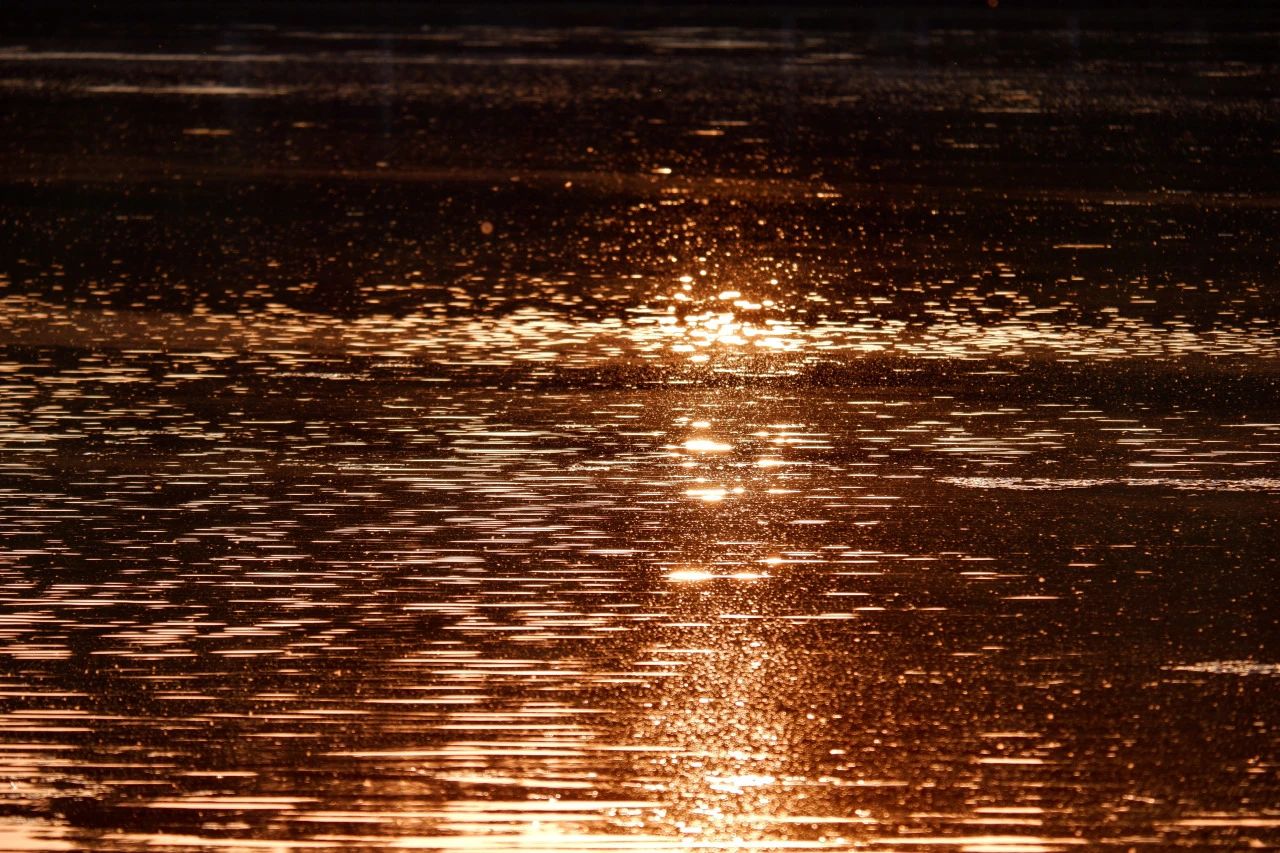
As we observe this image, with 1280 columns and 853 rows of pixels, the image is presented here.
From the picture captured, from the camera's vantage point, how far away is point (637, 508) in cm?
619

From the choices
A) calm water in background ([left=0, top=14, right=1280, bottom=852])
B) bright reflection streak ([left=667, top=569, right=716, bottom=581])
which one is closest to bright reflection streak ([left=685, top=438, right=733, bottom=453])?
calm water in background ([left=0, top=14, right=1280, bottom=852])

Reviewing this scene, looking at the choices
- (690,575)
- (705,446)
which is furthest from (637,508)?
(705,446)

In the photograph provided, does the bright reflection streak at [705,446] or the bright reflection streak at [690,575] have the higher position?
the bright reflection streak at [690,575]

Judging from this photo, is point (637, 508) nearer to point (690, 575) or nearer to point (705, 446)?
point (690, 575)

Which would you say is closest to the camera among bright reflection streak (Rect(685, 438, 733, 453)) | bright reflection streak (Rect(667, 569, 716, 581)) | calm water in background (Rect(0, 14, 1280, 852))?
calm water in background (Rect(0, 14, 1280, 852))

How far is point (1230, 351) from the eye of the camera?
27.2ft

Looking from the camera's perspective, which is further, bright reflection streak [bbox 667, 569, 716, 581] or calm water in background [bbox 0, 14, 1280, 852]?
bright reflection streak [bbox 667, 569, 716, 581]

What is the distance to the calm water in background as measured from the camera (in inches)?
169

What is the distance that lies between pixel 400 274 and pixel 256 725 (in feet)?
18.0

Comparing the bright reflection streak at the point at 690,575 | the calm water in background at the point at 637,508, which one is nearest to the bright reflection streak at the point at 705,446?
the calm water in background at the point at 637,508

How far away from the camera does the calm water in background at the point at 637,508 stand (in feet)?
14.1

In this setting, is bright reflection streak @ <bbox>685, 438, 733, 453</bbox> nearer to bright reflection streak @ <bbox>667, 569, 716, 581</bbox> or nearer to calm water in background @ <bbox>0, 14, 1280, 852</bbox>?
calm water in background @ <bbox>0, 14, 1280, 852</bbox>

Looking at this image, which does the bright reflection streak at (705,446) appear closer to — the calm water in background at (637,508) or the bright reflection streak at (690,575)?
the calm water in background at (637,508)

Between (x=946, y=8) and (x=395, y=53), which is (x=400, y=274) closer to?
(x=395, y=53)
